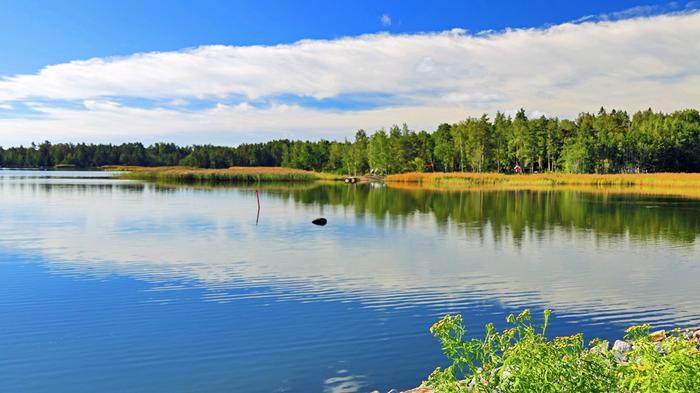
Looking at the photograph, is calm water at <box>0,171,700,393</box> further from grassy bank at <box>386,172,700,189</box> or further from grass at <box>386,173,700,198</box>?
grassy bank at <box>386,172,700,189</box>

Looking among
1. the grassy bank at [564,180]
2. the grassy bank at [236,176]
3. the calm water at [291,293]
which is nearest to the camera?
the calm water at [291,293]

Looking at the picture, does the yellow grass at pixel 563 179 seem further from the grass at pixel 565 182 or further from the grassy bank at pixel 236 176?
the grassy bank at pixel 236 176

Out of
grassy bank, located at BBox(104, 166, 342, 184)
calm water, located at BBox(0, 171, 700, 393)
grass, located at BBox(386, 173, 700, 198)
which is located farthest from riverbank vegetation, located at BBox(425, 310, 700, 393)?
grassy bank, located at BBox(104, 166, 342, 184)

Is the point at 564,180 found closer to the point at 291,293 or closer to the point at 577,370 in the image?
the point at 291,293

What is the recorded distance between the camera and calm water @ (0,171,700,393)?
12695mm

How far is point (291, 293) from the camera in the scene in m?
19.8

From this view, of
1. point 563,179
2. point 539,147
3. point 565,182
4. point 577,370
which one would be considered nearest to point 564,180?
point 563,179

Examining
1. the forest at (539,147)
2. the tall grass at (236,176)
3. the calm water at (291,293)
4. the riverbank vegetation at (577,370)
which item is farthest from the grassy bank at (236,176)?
the riverbank vegetation at (577,370)

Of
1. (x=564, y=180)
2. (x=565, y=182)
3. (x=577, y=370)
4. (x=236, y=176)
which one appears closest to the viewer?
(x=577, y=370)

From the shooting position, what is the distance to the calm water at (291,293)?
12.7 metres

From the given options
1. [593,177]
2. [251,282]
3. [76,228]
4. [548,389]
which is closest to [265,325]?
[251,282]

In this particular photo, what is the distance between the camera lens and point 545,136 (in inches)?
5531

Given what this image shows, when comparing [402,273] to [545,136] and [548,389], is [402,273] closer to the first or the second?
[548,389]

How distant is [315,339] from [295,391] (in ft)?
10.7
